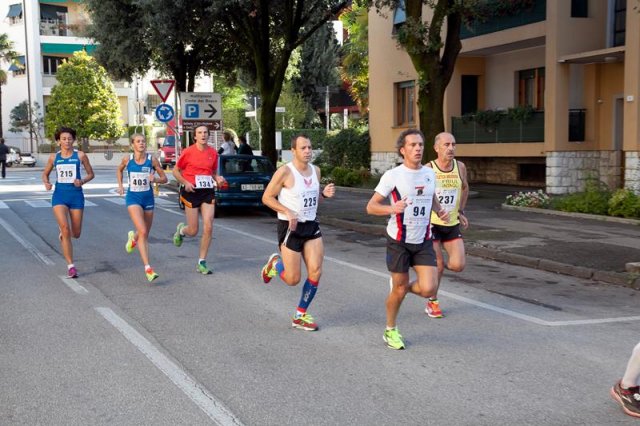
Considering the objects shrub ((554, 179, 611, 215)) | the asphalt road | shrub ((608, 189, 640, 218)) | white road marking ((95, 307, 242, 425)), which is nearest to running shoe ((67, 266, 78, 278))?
the asphalt road

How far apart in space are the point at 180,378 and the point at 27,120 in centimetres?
6165

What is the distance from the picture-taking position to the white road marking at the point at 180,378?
494 cm

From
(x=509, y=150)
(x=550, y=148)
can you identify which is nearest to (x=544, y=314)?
(x=550, y=148)

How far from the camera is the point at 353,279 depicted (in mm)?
10031

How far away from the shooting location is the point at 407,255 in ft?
21.3

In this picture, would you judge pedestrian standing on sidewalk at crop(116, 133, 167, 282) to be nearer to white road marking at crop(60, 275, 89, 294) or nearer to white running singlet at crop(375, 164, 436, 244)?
white road marking at crop(60, 275, 89, 294)

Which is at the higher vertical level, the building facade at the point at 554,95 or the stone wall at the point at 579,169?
the building facade at the point at 554,95

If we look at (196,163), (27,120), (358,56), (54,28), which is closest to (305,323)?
(196,163)

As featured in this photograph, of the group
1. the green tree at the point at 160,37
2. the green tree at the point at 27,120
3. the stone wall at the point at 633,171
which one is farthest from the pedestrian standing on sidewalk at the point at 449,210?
the green tree at the point at 27,120

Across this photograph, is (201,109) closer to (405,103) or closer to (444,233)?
(405,103)

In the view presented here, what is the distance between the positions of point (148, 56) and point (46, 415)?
2693cm

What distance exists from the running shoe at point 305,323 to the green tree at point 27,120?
5871 centimetres

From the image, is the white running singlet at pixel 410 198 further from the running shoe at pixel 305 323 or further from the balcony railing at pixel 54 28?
the balcony railing at pixel 54 28

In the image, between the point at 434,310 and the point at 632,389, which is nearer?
the point at 632,389
